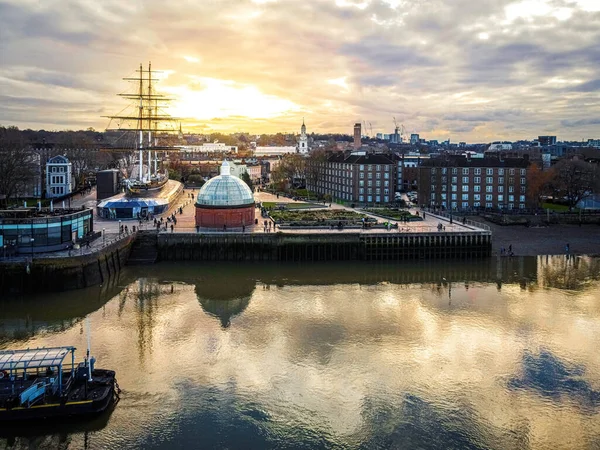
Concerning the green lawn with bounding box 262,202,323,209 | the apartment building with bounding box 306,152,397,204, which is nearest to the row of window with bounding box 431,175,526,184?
the apartment building with bounding box 306,152,397,204

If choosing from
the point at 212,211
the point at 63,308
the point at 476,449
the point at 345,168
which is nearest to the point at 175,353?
the point at 63,308

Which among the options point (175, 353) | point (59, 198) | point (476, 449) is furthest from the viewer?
point (59, 198)

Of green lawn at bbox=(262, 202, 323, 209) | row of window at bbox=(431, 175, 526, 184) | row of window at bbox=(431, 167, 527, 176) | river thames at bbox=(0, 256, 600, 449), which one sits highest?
row of window at bbox=(431, 167, 527, 176)

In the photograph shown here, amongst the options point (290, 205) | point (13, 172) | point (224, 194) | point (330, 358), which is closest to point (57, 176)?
point (13, 172)

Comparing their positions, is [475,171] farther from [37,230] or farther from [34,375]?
[34,375]

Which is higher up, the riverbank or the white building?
the white building

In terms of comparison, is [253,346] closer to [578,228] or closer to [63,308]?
[63,308]

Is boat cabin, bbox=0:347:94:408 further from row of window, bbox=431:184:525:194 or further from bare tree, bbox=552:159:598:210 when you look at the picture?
bare tree, bbox=552:159:598:210
